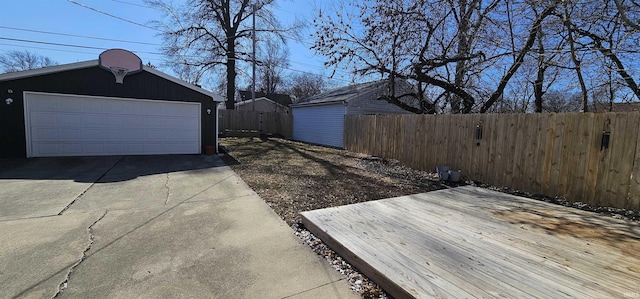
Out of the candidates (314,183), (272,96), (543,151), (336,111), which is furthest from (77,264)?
(272,96)

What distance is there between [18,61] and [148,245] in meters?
37.9

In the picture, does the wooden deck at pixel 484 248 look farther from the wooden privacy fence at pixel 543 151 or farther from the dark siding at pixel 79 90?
the dark siding at pixel 79 90

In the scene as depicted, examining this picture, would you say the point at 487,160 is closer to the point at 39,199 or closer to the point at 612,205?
the point at 612,205

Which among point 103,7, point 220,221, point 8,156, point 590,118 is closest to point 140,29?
point 103,7

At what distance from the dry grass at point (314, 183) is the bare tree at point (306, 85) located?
87.9 feet

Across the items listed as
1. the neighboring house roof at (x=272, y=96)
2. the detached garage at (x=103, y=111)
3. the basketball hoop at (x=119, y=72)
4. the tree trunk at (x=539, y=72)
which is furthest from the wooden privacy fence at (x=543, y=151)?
the neighboring house roof at (x=272, y=96)

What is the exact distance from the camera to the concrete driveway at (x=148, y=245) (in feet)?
7.23

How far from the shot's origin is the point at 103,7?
12.3 m

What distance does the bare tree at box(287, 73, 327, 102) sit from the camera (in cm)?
3423

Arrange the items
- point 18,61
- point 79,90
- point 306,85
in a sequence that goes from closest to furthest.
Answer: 1. point 79,90
2. point 18,61
3. point 306,85

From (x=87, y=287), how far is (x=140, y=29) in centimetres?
1809

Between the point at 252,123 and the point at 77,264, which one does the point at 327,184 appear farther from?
the point at 252,123

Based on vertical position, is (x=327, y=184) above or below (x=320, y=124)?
below

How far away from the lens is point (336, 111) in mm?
13547
